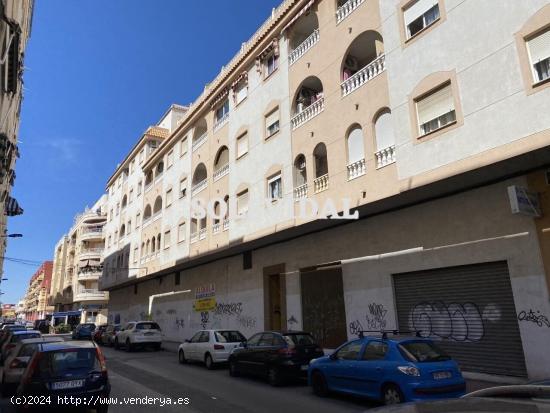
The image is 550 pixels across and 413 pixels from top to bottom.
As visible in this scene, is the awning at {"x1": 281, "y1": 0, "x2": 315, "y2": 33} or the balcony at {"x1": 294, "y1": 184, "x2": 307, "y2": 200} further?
the awning at {"x1": 281, "y1": 0, "x2": 315, "y2": 33}

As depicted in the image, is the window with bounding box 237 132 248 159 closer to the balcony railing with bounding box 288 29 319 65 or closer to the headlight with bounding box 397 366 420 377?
the balcony railing with bounding box 288 29 319 65

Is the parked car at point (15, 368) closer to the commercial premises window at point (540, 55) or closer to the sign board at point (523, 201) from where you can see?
the sign board at point (523, 201)

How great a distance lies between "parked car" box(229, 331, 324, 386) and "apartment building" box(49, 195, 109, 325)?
42.9 meters

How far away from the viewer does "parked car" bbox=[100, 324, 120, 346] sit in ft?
90.7

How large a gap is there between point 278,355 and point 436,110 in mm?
7991

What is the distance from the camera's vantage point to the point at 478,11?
1103 centimetres

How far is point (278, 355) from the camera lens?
11617 millimetres

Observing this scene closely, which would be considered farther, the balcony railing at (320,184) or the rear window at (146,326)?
the rear window at (146,326)

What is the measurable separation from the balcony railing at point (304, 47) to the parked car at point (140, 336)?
53.1ft

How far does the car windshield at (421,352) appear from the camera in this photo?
824 centimetres

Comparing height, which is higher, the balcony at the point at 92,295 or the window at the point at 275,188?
the window at the point at 275,188

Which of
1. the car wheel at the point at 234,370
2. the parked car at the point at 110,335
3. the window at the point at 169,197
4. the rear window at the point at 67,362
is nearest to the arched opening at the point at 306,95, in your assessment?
the car wheel at the point at 234,370

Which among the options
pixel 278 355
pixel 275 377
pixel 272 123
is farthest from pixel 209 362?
pixel 272 123

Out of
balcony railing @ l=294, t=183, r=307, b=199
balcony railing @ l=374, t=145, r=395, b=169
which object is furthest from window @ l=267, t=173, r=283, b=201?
balcony railing @ l=374, t=145, r=395, b=169
